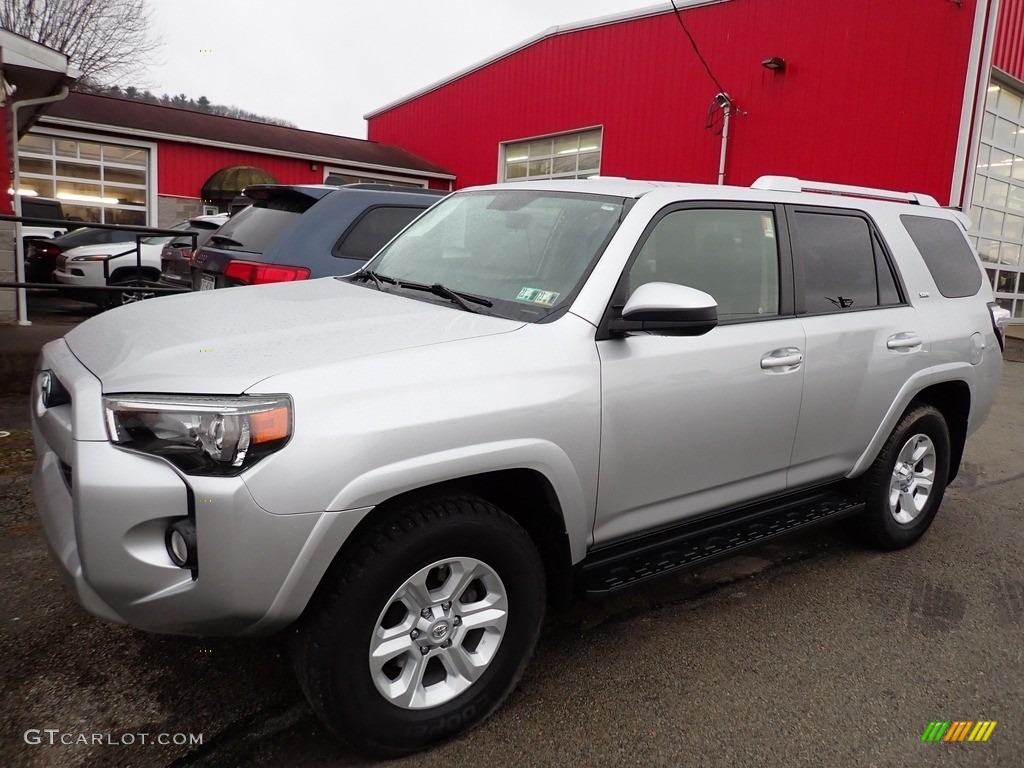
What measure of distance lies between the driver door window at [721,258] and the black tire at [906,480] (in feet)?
3.99

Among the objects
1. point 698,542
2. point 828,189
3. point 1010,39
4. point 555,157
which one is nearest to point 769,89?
point 1010,39

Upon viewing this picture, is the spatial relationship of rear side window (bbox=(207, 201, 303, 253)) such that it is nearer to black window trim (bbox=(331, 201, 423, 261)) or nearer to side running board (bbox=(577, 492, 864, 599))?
black window trim (bbox=(331, 201, 423, 261))

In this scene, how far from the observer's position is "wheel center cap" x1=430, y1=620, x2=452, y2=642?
2.37 m

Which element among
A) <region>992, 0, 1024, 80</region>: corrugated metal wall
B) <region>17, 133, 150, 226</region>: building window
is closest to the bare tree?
<region>17, 133, 150, 226</region>: building window

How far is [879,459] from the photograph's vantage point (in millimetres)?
3939

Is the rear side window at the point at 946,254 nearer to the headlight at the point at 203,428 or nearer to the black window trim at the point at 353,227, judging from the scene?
the black window trim at the point at 353,227

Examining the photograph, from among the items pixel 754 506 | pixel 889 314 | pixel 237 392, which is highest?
pixel 889 314

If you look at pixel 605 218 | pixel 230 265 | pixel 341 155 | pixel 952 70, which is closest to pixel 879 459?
pixel 605 218

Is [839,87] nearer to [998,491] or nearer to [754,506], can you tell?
[998,491]

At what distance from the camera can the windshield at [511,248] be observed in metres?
2.85

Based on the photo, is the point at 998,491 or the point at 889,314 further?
the point at 998,491

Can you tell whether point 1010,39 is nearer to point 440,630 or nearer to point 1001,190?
point 1001,190

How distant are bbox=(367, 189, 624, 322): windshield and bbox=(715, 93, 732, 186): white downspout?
11396 mm

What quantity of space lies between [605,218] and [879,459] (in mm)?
2038
